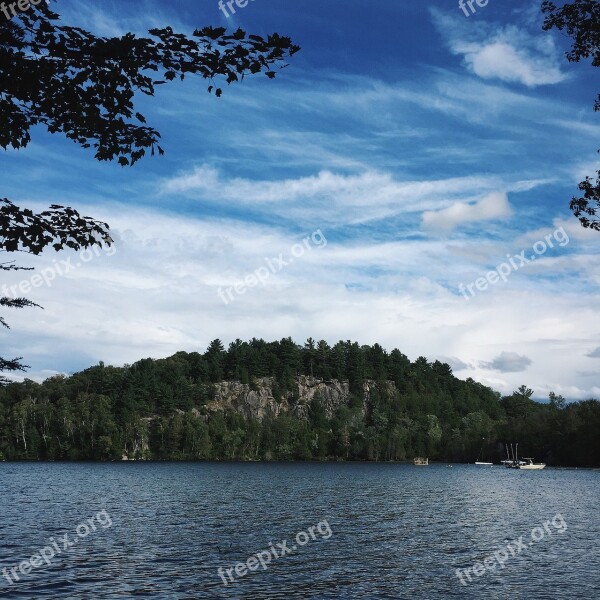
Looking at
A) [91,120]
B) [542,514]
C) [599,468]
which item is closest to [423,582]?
[91,120]

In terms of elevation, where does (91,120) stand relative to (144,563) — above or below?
above

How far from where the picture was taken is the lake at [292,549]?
99.1 feet

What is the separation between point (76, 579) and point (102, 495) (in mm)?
54245

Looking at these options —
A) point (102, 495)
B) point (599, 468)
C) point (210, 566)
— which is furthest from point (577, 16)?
point (599, 468)

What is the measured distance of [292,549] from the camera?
40875mm

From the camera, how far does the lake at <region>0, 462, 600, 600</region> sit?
99.1 ft

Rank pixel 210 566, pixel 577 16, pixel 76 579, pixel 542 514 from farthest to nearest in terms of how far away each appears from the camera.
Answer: pixel 542 514, pixel 210 566, pixel 76 579, pixel 577 16

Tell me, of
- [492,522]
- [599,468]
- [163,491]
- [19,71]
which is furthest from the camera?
[599,468]

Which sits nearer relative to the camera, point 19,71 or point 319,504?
point 19,71

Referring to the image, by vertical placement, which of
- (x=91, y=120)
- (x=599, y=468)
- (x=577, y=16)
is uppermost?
(x=577, y=16)

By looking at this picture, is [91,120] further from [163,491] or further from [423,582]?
[163,491]

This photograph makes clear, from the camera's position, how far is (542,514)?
6525cm

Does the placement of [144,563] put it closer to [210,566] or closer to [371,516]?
[210,566]

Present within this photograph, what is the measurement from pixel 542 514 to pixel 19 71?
68.9 m
